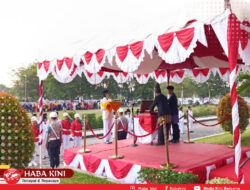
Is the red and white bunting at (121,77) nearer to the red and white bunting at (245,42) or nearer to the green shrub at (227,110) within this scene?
the green shrub at (227,110)

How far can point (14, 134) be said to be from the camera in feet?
12.8

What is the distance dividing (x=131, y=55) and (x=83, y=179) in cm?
345

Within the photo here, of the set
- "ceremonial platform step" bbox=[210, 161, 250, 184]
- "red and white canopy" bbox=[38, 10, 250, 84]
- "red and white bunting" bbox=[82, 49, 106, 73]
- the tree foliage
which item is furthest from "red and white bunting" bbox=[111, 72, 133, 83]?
"ceremonial platform step" bbox=[210, 161, 250, 184]

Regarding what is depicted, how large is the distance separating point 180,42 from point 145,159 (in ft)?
9.90

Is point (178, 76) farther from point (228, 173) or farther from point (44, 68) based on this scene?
point (228, 173)

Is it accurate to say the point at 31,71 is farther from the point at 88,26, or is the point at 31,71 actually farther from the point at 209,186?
the point at 209,186

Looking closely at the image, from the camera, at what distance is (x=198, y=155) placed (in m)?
6.30

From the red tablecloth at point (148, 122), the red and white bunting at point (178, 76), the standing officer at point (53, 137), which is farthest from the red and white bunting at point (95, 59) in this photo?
the red and white bunting at point (178, 76)

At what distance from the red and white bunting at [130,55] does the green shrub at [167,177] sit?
2.15 metres

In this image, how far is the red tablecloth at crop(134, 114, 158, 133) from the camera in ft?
25.5

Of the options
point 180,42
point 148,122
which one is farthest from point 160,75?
point 180,42

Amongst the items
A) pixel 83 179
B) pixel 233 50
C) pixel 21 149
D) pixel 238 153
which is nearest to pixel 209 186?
pixel 238 153

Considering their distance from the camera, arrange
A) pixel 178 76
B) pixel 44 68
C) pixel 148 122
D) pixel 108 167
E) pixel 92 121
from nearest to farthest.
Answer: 1. pixel 108 167
2. pixel 44 68
3. pixel 148 122
4. pixel 178 76
5. pixel 92 121


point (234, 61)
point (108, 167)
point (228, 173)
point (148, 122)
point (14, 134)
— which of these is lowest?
point (108, 167)
